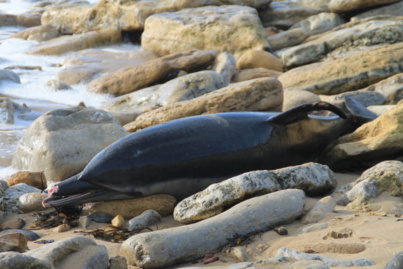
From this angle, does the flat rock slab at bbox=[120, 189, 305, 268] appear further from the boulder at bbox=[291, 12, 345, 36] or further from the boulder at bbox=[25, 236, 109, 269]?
the boulder at bbox=[291, 12, 345, 36]

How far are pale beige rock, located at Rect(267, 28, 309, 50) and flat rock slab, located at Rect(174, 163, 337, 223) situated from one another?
10.9 metres

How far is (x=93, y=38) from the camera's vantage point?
17578 millimetres

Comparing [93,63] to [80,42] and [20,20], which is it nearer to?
[80,42]

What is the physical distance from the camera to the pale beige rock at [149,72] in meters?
12.2

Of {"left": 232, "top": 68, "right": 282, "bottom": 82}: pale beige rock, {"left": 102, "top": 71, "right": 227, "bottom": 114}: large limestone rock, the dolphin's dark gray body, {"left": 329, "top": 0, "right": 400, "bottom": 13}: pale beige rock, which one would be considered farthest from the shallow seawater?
{"left": 329, "top": 0, "right": 400, "bottom": 13}: pale beige rock

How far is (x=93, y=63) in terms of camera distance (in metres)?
15.3

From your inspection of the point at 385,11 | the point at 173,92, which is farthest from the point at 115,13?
the point at 173,92

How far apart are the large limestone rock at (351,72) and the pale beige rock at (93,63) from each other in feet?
19.7

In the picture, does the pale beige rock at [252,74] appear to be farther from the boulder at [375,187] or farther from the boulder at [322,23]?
the boulder at [375,187]

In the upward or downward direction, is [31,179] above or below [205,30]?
above

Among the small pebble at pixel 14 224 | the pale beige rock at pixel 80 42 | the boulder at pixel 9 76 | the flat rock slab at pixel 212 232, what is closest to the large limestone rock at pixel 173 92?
the boulder at pixel 9 76

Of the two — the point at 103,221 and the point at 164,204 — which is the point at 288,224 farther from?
the point at 103,221

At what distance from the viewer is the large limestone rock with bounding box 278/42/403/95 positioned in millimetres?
9203

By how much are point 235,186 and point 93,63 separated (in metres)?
11.5
